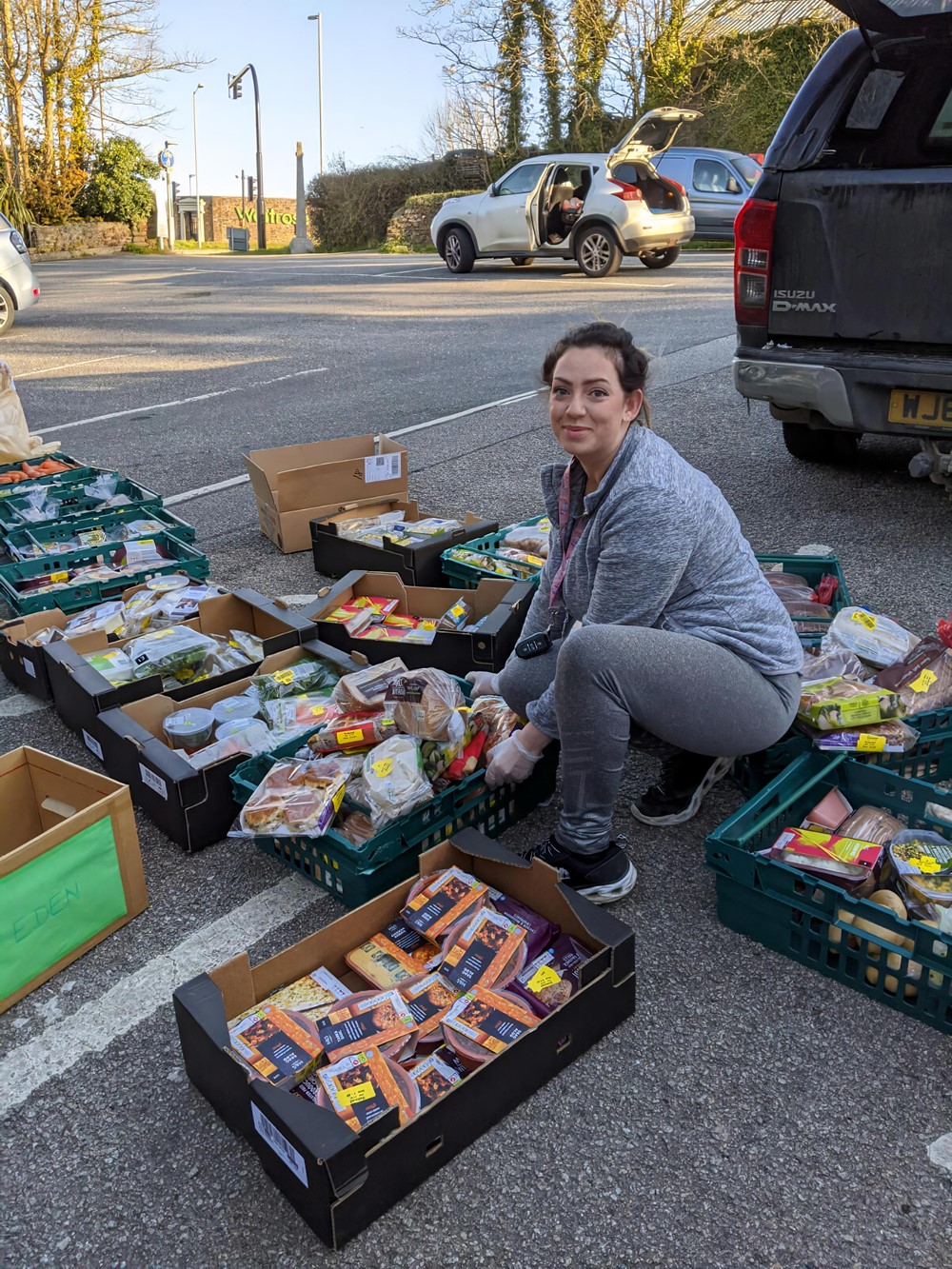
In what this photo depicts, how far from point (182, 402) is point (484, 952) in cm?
743

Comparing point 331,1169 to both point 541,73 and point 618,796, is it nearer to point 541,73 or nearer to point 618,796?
point 618,796

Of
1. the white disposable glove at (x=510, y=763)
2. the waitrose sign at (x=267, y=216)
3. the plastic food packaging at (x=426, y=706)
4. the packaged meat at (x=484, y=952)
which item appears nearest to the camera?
the packaged meat at (x=484, y=952)

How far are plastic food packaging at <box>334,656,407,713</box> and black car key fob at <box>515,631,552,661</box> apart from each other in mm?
402

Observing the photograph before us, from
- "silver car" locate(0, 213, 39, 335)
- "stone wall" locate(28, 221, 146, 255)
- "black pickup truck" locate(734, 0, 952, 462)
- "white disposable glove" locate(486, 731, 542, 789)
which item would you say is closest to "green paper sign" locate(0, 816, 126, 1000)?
"white disposable glove" locate(486, 731, 542, 789)

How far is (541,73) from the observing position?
29.1 m

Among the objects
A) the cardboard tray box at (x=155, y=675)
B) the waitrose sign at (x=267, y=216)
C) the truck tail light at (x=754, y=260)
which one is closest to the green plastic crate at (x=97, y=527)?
the cardboard tray box at (x=155, y=675)

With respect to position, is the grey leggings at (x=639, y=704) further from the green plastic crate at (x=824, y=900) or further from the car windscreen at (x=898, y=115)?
the car windscreen at (x=898, y=115)

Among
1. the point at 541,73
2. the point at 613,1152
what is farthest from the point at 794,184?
the point at 541,73

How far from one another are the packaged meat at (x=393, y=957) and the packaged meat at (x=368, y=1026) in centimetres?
8

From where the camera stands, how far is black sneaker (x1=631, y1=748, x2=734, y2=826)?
9.77 ft

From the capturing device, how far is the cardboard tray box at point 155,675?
10.7ft

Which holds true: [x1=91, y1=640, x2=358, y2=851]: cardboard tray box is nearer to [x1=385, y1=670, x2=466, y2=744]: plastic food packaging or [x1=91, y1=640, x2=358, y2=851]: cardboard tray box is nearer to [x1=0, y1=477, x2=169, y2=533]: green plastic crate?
[x1=385, y1=670, x2=466, y2=744]: plastic food packaging

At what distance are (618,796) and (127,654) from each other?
1850 mm

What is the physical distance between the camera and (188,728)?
3.23 meters
